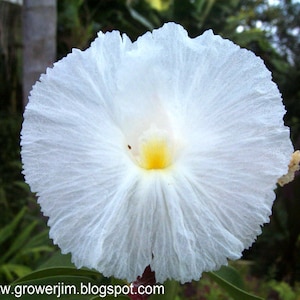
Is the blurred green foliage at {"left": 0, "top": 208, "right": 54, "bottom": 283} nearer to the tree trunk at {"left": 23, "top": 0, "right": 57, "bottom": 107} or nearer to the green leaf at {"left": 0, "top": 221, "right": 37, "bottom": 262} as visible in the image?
the green leaf at {"left": 0, "top": 221, "right": 37, "bottom": 262}

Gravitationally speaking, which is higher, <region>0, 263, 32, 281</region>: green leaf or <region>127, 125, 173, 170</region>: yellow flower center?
<region>0, 263, 32, 281</region>: green leaf

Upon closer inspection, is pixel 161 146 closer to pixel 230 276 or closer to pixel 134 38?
pixel 230 276

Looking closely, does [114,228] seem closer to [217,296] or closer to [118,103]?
[118,103]

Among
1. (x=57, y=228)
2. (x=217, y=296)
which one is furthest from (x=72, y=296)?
(x=217, y=296)

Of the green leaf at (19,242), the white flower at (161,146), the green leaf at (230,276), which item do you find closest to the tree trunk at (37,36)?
the green leaf at (19,242)

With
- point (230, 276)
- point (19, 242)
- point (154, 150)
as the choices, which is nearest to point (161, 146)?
point (154, 150)

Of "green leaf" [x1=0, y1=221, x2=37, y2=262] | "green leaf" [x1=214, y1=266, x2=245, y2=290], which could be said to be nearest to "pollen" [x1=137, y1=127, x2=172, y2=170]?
"green leaf" [x1=214, y1=266, x2=245, y2=290]
